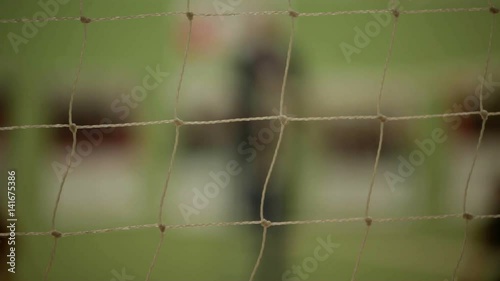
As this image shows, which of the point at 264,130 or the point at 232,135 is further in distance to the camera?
the point at 232,135

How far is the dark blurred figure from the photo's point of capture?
188 cm

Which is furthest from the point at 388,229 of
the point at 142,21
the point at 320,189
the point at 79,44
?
the point at 79,44

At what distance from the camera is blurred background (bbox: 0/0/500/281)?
2.16 metres

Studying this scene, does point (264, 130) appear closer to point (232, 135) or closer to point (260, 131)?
point (260, 131)

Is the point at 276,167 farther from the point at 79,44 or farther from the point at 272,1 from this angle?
the point at 79,44

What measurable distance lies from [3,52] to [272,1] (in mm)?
1321

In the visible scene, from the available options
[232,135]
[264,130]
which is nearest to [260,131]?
[264,130]

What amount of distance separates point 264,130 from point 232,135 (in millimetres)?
261

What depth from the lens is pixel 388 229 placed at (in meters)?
2.31

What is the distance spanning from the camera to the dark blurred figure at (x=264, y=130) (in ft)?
6.17

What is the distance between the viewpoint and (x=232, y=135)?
7.59 feet

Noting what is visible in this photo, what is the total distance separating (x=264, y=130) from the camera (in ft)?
6.88

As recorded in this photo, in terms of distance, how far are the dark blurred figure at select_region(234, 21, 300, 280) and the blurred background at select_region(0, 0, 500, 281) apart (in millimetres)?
13

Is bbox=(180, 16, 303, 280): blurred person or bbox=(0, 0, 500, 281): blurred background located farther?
bbox=(0, 0, 500, 281): blurred background
